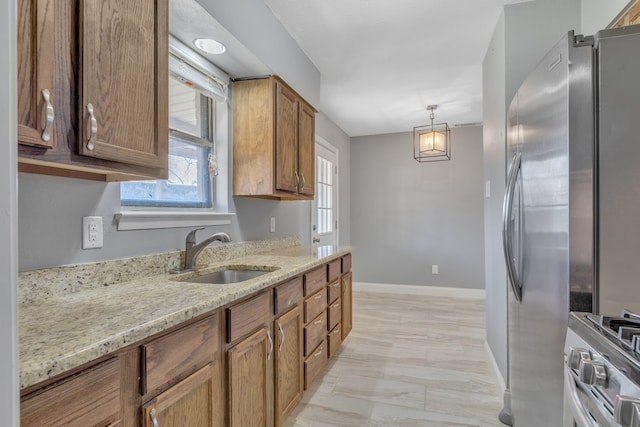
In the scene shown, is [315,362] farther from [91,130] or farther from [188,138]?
[91,130]

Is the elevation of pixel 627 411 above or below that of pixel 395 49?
below

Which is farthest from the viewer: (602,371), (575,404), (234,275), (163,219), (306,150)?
(306,150)

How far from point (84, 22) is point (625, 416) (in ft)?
5.24

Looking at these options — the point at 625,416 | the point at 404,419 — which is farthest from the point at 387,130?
the point at 625,416

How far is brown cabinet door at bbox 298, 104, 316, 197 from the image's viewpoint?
8.90 feet

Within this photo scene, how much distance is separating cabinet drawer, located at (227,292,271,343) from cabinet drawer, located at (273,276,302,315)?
0.08m

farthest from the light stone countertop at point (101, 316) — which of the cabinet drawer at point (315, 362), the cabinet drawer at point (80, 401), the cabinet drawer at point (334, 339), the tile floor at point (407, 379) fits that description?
the cabinet drawer at point (334, 339)

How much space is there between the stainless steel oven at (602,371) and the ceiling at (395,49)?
200cm

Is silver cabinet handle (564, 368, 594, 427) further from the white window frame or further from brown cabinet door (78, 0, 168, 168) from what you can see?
the white window frame

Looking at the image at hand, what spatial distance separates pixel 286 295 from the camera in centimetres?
174

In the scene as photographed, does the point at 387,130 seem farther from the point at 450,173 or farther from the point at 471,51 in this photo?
the point at 471,51

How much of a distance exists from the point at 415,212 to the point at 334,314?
279 centimetres

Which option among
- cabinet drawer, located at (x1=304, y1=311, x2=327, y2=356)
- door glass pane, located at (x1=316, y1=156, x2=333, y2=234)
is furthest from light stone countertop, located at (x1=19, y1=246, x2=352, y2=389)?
door glass pane, located at (x1=316, y1=156, x2=333, y2=234)

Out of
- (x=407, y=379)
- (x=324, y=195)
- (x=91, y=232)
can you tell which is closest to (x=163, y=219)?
(x=91, y=232)
